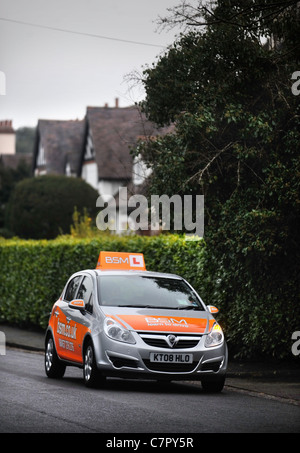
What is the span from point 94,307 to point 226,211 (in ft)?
9.74

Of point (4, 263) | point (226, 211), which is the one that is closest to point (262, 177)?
point (226, 211)

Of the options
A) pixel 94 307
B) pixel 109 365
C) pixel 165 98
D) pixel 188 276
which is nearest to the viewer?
pixel 109 365

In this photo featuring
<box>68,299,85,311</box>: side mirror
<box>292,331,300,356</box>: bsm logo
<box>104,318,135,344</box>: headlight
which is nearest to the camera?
<box>104,318,135,344</box>: headlight

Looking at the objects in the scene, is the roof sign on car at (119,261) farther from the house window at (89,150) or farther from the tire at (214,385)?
the house window at (89,150)

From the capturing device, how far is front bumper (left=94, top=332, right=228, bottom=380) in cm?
1362

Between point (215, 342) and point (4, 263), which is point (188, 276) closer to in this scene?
point (215, 342)

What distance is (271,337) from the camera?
1709 centimetres

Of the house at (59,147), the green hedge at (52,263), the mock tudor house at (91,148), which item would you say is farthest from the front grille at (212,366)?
the house at (59,147)

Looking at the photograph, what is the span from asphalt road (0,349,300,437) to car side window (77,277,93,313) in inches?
44.9

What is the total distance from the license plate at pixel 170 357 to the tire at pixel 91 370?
80 centimetres

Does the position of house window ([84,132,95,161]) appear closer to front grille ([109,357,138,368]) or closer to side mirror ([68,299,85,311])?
side mirror ([68,299,85,311])

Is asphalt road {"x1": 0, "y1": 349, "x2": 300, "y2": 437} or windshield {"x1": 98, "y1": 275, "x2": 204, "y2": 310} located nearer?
asphalt road {"x1": 0, "y1": 349, "x2": 300, "y2": 437}

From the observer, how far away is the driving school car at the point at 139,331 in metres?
13.7

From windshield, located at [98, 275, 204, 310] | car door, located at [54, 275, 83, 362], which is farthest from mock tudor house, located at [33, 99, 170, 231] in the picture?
windshield, located at [98, 275, 204, 310]
